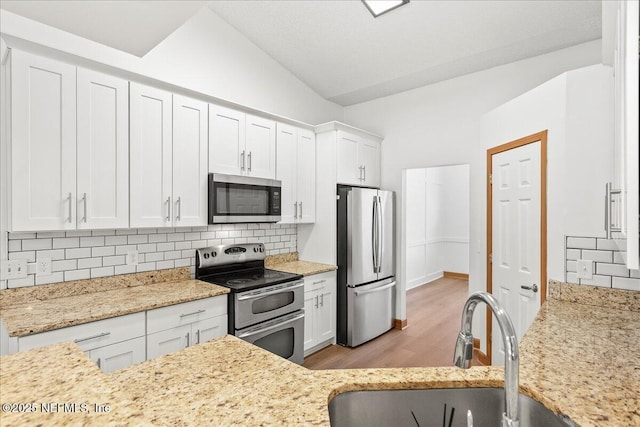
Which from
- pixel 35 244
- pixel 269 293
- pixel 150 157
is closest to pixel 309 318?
pixel 269 293

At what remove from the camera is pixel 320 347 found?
12.1ft

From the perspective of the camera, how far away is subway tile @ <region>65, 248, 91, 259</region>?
2.44 metres

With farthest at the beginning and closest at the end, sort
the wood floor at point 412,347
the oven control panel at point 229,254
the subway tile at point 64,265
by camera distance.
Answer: the wood floor at point 412,347 < the oven control panel at point 229,254 < the subway tile at point 64,265

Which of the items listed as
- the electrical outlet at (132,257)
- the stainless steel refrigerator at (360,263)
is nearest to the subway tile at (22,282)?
the electrical outlet at (132,257)

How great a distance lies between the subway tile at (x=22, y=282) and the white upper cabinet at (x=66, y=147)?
1.50 ft

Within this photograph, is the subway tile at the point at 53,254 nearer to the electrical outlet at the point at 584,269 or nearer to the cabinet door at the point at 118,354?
the cabinet door at the point at 118,354

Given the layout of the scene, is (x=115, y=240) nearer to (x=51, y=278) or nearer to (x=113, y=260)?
(x=113, y=260)

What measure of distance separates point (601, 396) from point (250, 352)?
113 cm

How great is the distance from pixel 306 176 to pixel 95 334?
8.03 feet

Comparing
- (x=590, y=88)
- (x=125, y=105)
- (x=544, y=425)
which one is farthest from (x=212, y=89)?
(x=544, y=425)

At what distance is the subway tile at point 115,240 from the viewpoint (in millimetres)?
2625

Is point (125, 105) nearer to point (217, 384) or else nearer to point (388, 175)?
point (217, 384)

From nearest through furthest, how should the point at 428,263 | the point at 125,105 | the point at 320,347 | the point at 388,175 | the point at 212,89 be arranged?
the point at 125,105 < the point at 212,89 < the point at 320,347 < the point at 388,175 < the point at 428,263

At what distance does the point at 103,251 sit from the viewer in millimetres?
2604
